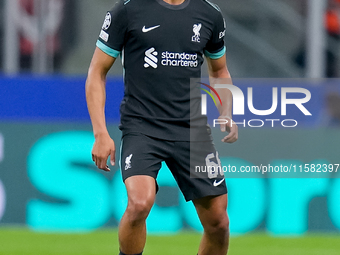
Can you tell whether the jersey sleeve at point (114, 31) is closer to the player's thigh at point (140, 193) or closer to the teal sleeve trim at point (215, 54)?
the teal sleeve trim at point (215, 54)

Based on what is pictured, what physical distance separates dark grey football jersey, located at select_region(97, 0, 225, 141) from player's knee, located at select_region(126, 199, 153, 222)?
417mm

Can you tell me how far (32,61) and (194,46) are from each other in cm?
402

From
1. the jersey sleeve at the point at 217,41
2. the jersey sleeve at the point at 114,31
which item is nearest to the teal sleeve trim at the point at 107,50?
the jersey sleeve at the point at 114,31

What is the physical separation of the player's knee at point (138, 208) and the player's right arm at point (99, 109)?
24cm

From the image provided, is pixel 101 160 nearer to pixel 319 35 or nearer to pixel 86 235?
pixel 86 235

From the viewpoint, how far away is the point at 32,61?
23.8ft

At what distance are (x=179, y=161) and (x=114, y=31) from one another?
0.80 meters

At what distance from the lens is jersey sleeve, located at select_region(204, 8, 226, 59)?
12.2ft

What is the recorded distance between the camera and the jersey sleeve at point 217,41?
12.2 ft

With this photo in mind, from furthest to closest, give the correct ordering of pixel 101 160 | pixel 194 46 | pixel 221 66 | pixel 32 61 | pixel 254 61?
1. pixel 254 61
2. pixel 32 61
3. pixel 221 66
4. pixel 194 46
5. pixel 101 160

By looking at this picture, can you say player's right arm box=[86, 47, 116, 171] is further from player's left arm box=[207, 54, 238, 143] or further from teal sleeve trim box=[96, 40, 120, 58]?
player's left arm box=[207, 54, 238, 143]

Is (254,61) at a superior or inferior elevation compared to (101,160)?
superior

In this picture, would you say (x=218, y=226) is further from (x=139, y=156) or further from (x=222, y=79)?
(x=222, y=79)

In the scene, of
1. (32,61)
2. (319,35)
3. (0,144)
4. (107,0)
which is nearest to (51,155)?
(0,144)
